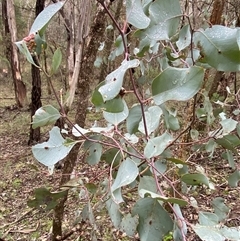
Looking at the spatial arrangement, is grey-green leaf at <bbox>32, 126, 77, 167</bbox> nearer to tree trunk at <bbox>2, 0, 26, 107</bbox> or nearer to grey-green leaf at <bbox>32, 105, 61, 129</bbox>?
grey-green leaf at <bbox>32, 105, 61, 129</bbox>

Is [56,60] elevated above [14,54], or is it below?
above

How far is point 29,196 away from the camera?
359 cm

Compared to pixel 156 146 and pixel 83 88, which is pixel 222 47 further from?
pixel 83 88

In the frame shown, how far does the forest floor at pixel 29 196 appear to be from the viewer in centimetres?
246

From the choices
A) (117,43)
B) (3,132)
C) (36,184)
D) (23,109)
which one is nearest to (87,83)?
(117,43)

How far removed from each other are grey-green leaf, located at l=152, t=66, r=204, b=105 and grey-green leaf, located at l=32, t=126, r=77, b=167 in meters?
0.24

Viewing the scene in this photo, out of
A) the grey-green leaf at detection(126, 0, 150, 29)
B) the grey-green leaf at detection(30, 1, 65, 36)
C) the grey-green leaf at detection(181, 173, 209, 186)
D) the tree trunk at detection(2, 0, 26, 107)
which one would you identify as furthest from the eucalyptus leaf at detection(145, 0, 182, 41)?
the tree trunk at detection(2, 0, 26, 107)

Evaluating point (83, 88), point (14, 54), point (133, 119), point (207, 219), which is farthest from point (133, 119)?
point (14, 54)

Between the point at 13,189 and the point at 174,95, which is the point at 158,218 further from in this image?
the point at 13,189

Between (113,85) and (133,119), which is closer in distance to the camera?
(113,85)

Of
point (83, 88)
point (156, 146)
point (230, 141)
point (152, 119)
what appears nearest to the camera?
point (156, 146)

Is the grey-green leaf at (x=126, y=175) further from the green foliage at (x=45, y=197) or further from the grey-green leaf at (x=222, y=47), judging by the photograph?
the green foliage at (x=45, y=197)

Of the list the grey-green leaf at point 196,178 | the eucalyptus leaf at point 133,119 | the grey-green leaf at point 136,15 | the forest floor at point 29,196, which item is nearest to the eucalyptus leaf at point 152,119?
the eucalyptus leaf at point 133,119

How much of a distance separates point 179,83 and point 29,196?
3.47 metres
